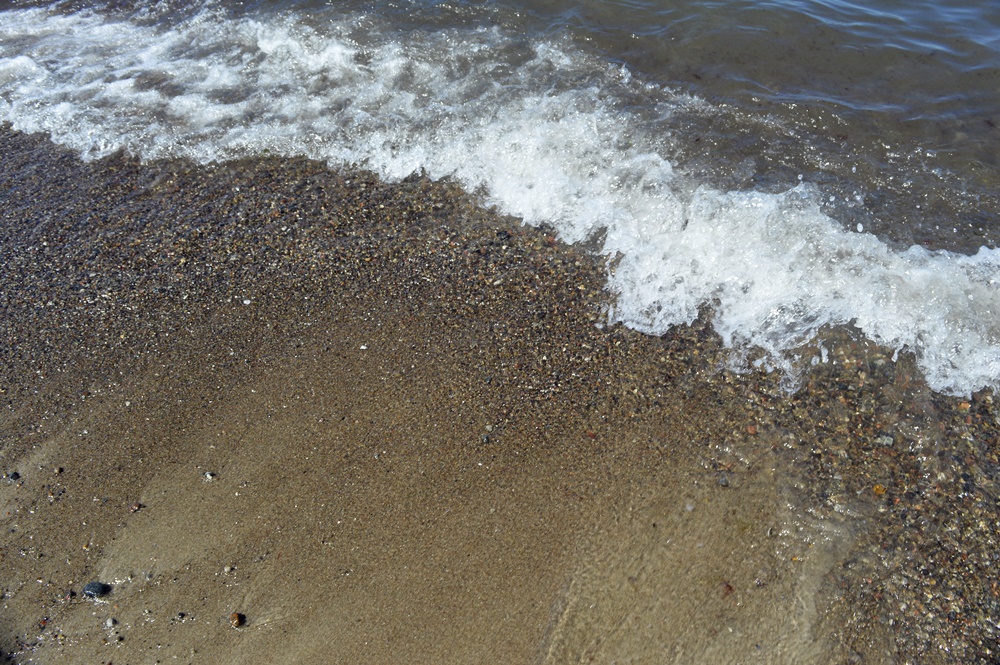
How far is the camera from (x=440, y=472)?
12.7 ft

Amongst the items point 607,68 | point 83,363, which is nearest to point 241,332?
point 83,363

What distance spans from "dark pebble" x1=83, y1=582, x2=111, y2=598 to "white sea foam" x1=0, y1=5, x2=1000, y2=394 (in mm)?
3283

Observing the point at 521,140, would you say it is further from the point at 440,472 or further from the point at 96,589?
the point at 96,589

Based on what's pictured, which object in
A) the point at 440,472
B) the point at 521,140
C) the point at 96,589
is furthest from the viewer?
the point at 521,140

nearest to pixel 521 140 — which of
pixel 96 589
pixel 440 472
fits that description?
pixel 440 472

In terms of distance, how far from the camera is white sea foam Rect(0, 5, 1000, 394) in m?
4.79

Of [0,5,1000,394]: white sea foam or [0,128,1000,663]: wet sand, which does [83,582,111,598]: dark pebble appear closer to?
[0,128,1000,663]: wet sand

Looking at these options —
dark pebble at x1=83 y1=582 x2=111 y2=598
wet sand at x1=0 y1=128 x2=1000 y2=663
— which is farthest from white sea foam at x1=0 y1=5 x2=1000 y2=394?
dark pebble at x1=83 y1=582 x2=111 y2=598

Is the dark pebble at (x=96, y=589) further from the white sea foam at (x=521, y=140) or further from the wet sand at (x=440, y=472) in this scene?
the white sea foam at (x=521, y=140)

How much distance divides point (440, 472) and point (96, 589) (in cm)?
174

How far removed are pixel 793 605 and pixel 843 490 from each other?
772 mm

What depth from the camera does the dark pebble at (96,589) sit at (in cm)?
340

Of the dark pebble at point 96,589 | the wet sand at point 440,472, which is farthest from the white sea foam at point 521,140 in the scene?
the dark pebble at point 96,589

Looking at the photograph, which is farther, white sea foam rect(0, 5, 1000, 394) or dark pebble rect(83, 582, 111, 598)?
white sea foam rect(0, 5, 1000, 394)
